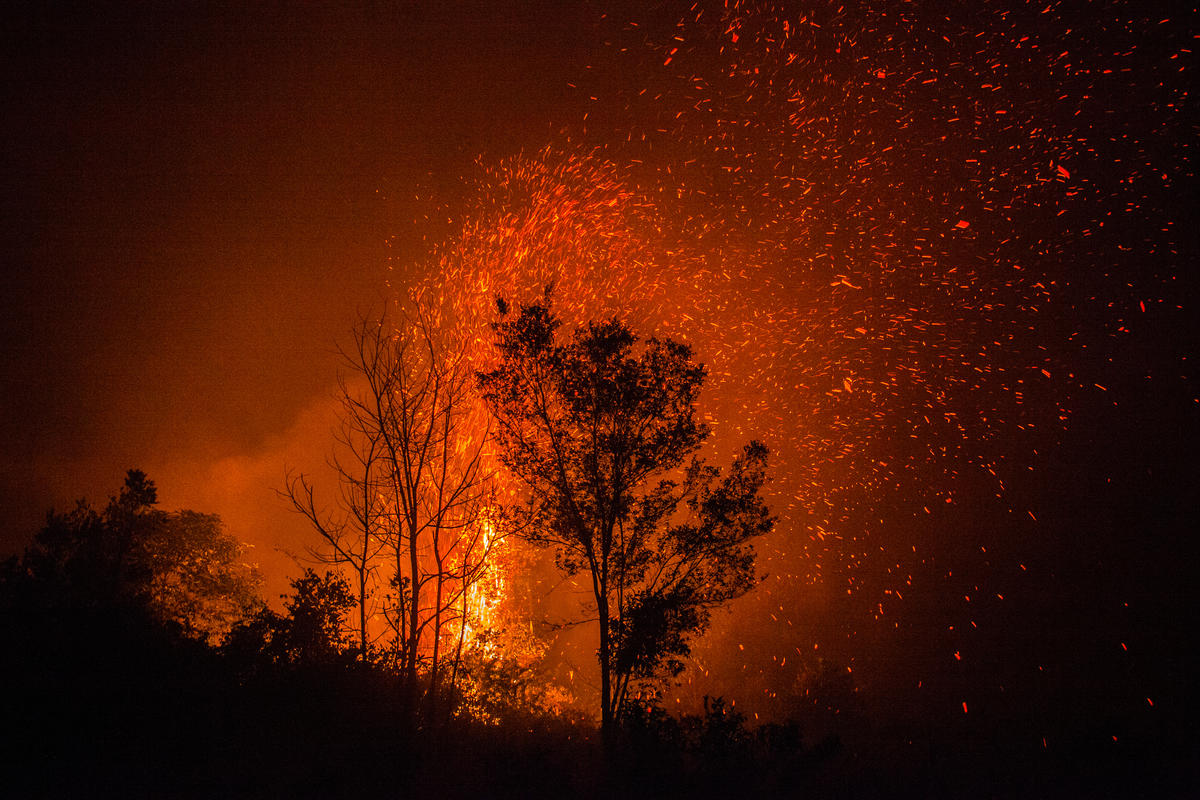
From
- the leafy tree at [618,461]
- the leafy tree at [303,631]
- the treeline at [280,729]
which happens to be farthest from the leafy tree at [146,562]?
the leafy tree at [618,461]

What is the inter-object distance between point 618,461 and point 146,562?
20438 mm

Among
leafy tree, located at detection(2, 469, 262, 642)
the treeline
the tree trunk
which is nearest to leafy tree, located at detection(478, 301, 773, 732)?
the tree trunk

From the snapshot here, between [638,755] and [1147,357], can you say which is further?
[1147,357]

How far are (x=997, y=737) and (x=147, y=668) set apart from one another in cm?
3606

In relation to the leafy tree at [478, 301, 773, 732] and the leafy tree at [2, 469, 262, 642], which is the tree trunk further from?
the leafy tree at [2, 469, 262, 642]

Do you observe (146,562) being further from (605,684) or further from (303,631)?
(605,684)

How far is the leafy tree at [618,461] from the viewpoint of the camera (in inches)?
460

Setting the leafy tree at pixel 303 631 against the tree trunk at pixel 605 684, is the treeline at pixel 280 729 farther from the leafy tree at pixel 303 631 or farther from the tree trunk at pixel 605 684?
the tree trunk at pixel 605 684

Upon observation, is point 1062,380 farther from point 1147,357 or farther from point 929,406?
point 929,406

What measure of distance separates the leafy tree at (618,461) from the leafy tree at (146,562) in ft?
40.3

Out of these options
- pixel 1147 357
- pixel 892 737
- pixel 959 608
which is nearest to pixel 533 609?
pixel 892 737

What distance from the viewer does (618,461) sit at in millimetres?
11688

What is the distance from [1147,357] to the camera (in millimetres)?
38875

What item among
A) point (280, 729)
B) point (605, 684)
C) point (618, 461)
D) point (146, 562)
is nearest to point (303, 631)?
point (280, 729)
